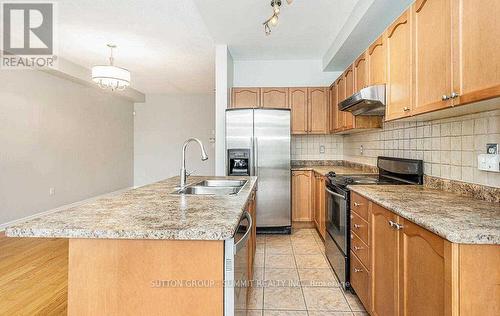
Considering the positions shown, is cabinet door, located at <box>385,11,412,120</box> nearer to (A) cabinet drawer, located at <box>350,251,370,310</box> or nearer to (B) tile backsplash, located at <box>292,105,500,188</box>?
(B) tile backsplash, located at <box>292,105,500,188</box>

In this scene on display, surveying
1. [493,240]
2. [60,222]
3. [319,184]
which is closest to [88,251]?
[60,222]

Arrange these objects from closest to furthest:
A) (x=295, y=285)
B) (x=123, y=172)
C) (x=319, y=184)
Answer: (x=295, y=285), (x=319, y=184), (x=123, y=172)

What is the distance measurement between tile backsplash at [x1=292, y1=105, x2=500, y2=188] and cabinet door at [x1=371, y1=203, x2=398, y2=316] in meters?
0.60

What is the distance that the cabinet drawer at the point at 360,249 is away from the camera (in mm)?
1836

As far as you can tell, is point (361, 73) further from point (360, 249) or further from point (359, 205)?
point (360, 249)

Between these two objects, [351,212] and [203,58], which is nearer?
[351,212]

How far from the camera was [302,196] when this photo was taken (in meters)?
4.11

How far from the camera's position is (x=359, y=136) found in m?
3.81

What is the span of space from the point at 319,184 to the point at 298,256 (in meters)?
1.04

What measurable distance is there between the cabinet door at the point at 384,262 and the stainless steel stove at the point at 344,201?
48 centimetres

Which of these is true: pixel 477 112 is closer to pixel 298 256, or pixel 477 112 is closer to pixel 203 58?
pixel 298 256

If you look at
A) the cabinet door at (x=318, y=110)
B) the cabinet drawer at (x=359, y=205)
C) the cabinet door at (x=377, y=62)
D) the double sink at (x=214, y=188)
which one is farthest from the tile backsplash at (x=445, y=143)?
the double sink at (x=214, y=188)

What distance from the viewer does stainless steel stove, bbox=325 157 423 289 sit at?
2.22 meters

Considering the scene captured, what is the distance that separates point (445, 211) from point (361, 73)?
6.14 ft
